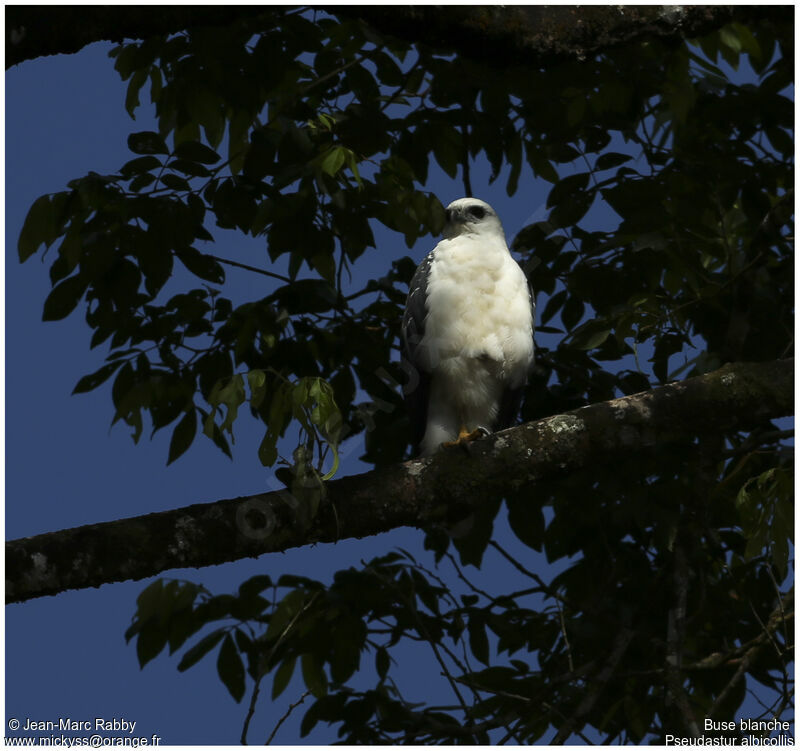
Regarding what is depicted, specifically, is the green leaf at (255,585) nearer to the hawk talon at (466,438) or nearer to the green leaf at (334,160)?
the hawk talon at (466,438)

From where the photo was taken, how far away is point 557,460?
343cm

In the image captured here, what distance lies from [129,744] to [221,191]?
1.98 metres

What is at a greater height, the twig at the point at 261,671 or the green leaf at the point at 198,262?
the green leaf at the point at 198,262

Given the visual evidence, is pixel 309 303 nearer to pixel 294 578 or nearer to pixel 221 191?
pixel 221 191

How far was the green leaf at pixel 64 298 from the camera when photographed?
12.5 feet

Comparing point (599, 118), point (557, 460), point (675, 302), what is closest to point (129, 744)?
point (557, 460)

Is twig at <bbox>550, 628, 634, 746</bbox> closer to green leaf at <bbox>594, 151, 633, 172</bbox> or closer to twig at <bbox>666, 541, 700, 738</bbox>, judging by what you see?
twig at <bbox>666, 541, 700, 738</bbox>

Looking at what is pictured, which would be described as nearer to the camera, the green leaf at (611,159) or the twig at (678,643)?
the twig at (678,643)

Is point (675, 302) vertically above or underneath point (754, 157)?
underneath

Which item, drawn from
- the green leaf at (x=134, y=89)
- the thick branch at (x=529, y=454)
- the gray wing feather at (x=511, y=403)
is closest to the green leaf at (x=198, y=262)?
the green leaf at (x=134, y=89)

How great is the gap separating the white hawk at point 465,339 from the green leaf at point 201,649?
130 centimetres

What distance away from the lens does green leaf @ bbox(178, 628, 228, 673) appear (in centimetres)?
369

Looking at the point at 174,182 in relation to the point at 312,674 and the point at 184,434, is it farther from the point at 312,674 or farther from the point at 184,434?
the point at 312,674

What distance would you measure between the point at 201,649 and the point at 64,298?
1362 mm
